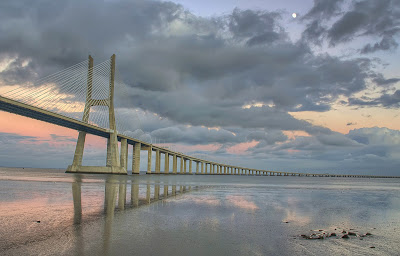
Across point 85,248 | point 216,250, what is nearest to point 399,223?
point 216,250

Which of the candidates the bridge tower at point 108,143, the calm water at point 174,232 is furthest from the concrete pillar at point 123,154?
the calm water at point 174,232

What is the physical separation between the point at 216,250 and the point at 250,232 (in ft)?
9.88

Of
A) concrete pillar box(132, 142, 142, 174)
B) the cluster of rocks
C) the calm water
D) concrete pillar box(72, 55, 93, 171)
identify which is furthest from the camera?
concrete pillar box(132, 142, 142, 174)

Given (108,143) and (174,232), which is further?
(108,143)

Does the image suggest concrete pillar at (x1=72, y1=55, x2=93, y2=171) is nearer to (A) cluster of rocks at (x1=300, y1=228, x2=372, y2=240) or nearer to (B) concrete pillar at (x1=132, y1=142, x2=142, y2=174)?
Answer: (B) concrete pillar at (x1=132, y1=142, x2=142, y2=174)

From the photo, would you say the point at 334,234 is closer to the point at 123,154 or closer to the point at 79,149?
the point at 79,149

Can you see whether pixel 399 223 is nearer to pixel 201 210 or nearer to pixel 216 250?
pixel 201 210

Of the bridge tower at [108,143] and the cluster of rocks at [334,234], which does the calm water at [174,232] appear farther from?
the bridge tower at [108,143]

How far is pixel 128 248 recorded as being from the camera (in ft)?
26.6

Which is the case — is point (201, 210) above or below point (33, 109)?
below

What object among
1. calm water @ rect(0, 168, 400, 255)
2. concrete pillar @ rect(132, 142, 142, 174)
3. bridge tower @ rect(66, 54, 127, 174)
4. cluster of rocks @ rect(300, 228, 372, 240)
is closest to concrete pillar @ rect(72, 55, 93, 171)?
bridge tower @ rect(66, 54, 127, 174)

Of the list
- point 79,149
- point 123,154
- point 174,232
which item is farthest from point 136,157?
point 174,232

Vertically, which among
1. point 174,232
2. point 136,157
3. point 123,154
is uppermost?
point 123,154

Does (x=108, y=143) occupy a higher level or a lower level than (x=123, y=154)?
higher
